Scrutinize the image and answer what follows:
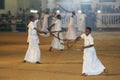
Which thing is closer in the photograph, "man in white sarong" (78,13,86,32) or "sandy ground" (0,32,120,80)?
"sandy ground" (0,32,120,80)

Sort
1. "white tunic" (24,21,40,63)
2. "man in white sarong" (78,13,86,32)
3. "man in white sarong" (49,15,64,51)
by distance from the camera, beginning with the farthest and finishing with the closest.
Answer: "man in white sarong" (78,13,86,32) → "man in white sarong" (49,15,64,51) → "white tunic" (24,21,40,63)

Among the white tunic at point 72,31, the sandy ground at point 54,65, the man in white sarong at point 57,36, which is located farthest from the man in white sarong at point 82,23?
the man in white sarong at point 57,36

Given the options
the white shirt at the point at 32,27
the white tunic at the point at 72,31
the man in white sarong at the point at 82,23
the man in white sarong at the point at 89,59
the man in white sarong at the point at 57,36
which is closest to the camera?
the man in white sarong at the point at 89,59

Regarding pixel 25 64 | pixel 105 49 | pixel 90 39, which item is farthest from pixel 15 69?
pixel 105 49

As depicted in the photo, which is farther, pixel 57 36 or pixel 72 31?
pixel 72 31

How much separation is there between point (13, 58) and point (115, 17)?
22.9 meters

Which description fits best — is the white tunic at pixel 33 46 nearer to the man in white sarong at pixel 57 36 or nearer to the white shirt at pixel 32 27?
the white shirt at pixel 32 27

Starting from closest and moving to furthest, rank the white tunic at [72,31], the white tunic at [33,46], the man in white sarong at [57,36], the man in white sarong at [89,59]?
the man in white sarong at [89,59]
the white tunic at [33,46]
the man in white sarong at [57,36]
the white tunic at [72,31]

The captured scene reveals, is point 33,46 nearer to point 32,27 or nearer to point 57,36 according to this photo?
point 32,27

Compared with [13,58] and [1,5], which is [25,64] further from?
[1,5]

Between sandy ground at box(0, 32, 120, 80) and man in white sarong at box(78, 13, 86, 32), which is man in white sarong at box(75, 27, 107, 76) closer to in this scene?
sandy ground at box(0, 32, 120, 80)

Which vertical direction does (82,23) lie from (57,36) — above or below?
below

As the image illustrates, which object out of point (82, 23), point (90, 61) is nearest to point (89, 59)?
point (90, 61)

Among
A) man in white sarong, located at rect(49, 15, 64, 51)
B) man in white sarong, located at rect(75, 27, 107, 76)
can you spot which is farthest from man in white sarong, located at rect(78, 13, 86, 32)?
man in white sarong, located at rect(75, 27, 107, 76)
